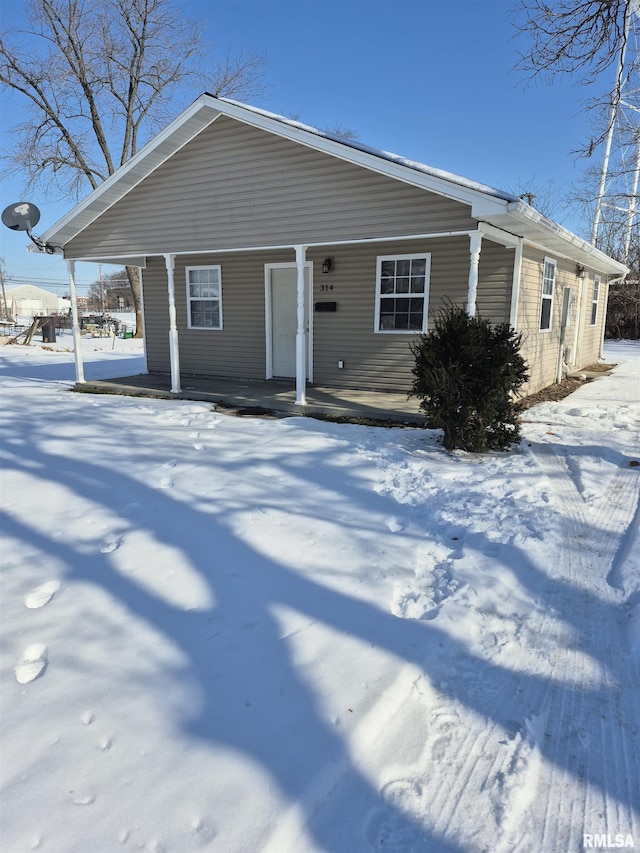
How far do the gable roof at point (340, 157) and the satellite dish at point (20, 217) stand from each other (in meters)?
0.44

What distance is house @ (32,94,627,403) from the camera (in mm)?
6902

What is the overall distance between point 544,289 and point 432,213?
157 inches

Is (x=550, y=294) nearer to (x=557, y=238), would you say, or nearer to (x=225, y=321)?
(x=557, y=238)

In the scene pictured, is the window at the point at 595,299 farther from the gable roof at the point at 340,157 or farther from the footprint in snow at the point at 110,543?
the footprint in snow at the point at 110,543

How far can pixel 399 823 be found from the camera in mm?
1681

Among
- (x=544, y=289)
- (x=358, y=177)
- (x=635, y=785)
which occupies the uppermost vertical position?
(x=358, y=177)

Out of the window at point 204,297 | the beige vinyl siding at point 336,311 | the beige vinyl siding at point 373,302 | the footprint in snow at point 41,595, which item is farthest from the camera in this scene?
the window at point 204,297

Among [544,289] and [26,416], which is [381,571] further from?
[544,289]

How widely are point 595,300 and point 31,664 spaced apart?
15.9 meters

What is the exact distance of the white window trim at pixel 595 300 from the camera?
1424 cm

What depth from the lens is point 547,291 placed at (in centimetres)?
980

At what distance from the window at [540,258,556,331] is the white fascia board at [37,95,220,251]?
19.8 feet

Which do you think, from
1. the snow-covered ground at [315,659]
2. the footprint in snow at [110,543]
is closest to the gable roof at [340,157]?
the snow-covered ground at [315,659]

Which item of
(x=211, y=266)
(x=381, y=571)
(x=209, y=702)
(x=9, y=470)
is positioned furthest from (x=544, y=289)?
(x=209, y=702)
